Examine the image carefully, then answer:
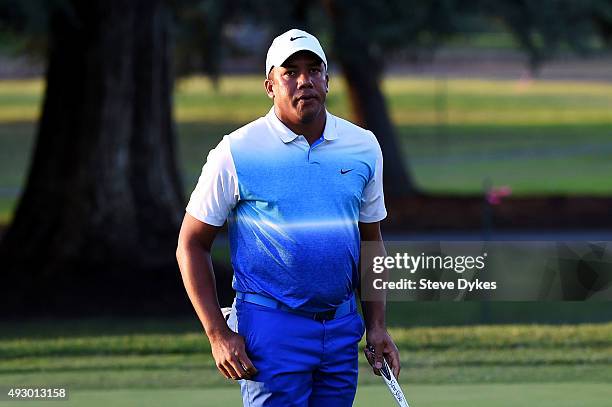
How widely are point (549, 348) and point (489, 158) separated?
28137mm

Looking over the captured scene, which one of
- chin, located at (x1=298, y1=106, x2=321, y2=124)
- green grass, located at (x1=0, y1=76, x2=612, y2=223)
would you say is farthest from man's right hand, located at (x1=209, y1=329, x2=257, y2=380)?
green grass, located at (x1=0, y1=76, x2=612, y2=223)

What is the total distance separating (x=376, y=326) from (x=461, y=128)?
4591 centimetres

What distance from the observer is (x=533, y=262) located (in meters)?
11.3

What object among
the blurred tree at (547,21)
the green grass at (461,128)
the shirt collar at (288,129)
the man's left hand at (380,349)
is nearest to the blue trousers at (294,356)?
the man's left hand at (380,349)

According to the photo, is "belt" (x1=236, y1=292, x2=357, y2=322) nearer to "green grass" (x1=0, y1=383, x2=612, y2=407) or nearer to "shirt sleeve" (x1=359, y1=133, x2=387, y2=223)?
"shirt sleeve" (x1=359, y1=133, x2=387, y2=223)

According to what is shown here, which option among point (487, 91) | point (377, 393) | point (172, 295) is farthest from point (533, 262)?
point (487, 91)

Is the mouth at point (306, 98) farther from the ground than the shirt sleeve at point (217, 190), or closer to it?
farther from the ground

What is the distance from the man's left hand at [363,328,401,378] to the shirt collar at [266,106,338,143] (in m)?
0.68

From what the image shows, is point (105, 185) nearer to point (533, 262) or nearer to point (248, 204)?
point (533, 262)

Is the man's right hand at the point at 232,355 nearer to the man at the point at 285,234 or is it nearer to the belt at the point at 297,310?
the man at the point at 285,234

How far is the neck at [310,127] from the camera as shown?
470 centimetres

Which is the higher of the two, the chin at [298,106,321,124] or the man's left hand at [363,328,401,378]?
the chin at [298,106,321,124]

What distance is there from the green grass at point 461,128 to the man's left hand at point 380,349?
2025 cm

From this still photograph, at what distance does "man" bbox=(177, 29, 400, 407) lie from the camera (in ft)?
15.2
